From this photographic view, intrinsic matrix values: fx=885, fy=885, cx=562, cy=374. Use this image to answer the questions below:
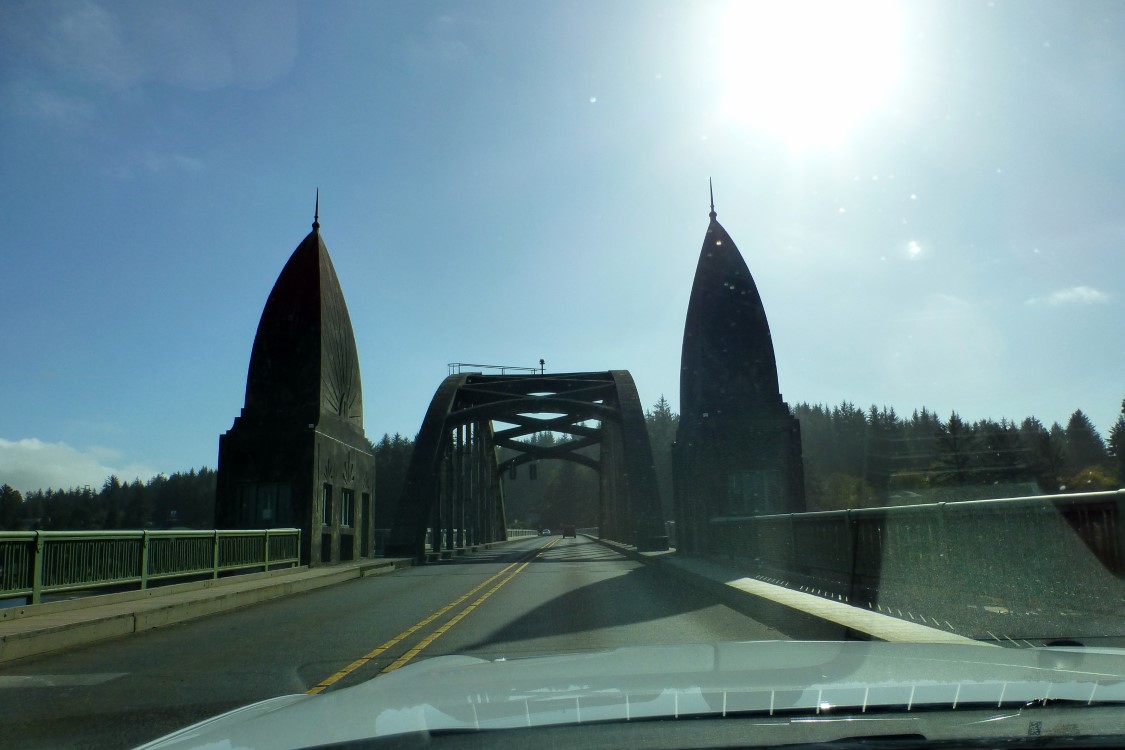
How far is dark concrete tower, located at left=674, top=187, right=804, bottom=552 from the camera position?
26891 mm

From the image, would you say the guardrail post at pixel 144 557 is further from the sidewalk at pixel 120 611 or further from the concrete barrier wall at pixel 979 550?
the concrete barrier wall at pixel 979 550

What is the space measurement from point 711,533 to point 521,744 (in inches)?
902

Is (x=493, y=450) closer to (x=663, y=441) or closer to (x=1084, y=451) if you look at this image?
(x=1084, y=451)

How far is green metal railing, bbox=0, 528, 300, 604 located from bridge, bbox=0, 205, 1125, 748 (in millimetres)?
40

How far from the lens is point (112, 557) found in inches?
547

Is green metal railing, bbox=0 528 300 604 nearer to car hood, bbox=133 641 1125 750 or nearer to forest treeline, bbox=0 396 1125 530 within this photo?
forest treeline, bbox=0 396 1125 530

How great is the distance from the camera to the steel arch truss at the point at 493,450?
34938 mm

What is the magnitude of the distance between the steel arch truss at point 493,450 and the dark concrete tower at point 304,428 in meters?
3.21

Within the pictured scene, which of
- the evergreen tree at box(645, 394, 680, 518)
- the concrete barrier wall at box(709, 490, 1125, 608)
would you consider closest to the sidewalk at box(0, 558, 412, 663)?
the concrete barrier wall at box(709, 490, 1125, 608)

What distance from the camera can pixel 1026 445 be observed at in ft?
132

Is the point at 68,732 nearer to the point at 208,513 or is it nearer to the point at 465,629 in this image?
the point at 465,629

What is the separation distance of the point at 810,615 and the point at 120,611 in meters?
8.96

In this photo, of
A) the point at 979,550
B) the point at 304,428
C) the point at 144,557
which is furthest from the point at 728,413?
the point at 979,550

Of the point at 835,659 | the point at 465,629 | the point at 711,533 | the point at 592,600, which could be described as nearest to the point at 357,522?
the point at 711,533
